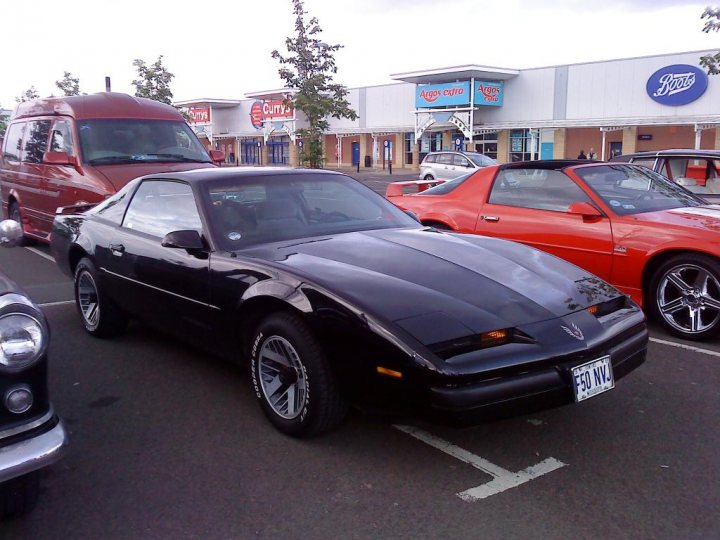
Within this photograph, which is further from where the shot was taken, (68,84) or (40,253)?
(68,84)

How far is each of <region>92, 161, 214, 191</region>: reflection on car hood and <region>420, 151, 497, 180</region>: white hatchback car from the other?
61.0 feet

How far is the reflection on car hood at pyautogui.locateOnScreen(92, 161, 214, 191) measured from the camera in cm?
795

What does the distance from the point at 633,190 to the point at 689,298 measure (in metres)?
1.35

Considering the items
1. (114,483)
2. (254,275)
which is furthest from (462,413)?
(114,483)

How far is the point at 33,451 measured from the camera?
2.52m

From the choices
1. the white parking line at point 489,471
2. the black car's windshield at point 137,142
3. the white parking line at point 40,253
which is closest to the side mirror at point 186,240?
the white parking line at point 489,471

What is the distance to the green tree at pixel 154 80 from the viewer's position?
25.5 metres

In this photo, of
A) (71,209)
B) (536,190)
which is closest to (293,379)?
(536,190)

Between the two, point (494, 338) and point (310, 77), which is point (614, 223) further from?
point (310, 77)

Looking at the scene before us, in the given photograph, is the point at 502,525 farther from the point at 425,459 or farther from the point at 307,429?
the point at 307,429

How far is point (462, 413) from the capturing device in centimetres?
293

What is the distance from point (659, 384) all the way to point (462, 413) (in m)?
2.08

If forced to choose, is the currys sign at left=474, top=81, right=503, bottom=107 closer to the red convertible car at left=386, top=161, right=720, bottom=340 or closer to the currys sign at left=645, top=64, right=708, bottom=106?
the currys sign at left=645, top=64, right=708, bottom=106

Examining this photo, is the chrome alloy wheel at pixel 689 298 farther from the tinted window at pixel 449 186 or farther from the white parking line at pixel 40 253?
the white parking line at pixel 40 253
